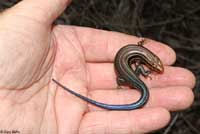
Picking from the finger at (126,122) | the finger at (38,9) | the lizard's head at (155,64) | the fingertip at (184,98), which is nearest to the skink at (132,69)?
the lizard's head at (155,64)

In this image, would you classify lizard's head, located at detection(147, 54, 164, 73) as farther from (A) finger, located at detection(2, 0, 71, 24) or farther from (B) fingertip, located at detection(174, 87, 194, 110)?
(A) finger, located at detection(2, 0, 71, 24)

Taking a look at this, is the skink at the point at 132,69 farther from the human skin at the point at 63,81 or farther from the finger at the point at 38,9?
the finger at the point at 38,9

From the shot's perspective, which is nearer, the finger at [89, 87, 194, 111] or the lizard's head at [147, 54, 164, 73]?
the finger at [89, 87, 194, 111]

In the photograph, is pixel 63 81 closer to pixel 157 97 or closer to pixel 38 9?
pixel 38 9

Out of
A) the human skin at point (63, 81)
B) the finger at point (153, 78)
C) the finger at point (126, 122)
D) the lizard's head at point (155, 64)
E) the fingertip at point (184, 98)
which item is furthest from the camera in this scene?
the lizard's head at point (155, 64)

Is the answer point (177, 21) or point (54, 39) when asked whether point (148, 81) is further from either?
point (177, 21)

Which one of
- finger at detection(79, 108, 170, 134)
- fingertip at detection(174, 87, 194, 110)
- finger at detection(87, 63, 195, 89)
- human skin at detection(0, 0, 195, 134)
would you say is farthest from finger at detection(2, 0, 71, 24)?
fingertip at detection(174, 87, 194, 110)
